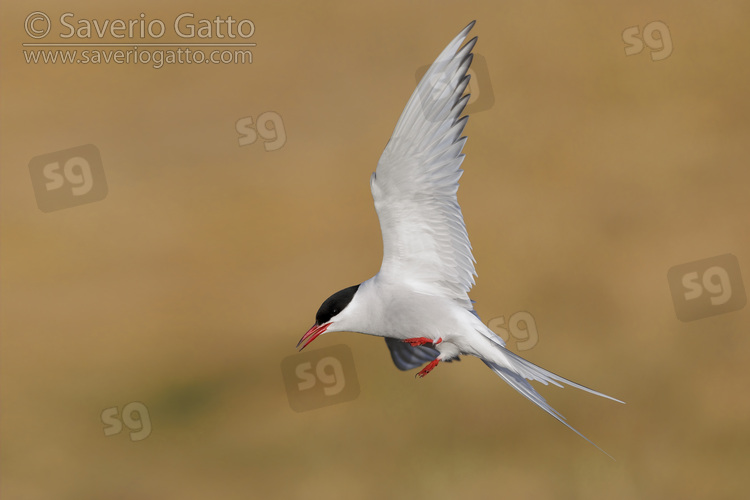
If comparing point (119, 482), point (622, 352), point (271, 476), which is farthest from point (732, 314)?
point (119, 482)

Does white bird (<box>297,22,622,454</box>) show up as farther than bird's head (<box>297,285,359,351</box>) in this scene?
No

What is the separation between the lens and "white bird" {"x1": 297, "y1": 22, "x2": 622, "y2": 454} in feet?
8.67

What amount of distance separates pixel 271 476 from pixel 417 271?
4673mm

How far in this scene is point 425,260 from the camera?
2869mm

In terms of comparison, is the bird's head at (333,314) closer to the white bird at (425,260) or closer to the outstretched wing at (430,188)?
the white bird at (425,260)

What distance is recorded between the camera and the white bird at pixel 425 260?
2643 mm

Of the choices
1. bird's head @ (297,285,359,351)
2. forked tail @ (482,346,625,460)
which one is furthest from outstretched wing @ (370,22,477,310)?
forked tail @ (482,346,625,460)

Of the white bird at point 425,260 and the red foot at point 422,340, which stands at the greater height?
the white bird at point 425,260

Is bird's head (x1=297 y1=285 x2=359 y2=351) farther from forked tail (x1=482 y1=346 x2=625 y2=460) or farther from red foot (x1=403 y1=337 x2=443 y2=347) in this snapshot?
forked tail (x1=482 y1=346 x2=625 y2=460)

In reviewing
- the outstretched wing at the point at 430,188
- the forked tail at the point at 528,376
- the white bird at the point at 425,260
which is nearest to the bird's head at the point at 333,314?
the white bird at the point at 425,260

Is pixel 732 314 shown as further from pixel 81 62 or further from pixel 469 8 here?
pixel 81 62

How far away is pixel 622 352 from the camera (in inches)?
303

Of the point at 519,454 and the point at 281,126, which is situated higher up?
the point at 281,126

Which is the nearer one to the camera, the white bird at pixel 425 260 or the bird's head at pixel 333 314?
the white bird at pixel 425 260
